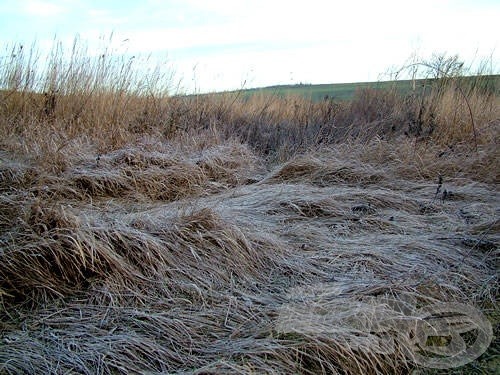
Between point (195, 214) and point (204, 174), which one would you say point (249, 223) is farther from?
point (204, 174)

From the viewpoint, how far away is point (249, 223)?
2545 millimetres

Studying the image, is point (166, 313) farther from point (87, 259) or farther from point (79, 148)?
point (79, 148)

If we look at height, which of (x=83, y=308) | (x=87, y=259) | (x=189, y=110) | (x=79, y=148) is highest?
(x=189, y=110)

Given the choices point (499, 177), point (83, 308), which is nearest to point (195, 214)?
point (83, 308)

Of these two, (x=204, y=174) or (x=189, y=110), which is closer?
Result: (x=204, y=174)

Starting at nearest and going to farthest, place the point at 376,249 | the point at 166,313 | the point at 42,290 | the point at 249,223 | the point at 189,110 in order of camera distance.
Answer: the point at 166,313 → the point at 42,290 → the point at 376,249 → the point at 249,223 → the point at 189,110

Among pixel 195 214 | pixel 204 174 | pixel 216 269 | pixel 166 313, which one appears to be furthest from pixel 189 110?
pixel 166 313

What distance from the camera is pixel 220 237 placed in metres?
2.21

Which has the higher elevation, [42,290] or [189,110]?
[189,110]

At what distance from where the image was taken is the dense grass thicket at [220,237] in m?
1.50

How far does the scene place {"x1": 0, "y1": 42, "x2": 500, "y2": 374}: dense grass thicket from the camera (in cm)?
150

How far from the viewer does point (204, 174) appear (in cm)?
389

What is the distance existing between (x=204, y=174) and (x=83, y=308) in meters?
2.26

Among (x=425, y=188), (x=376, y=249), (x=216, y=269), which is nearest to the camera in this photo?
(x=216, y=269)
